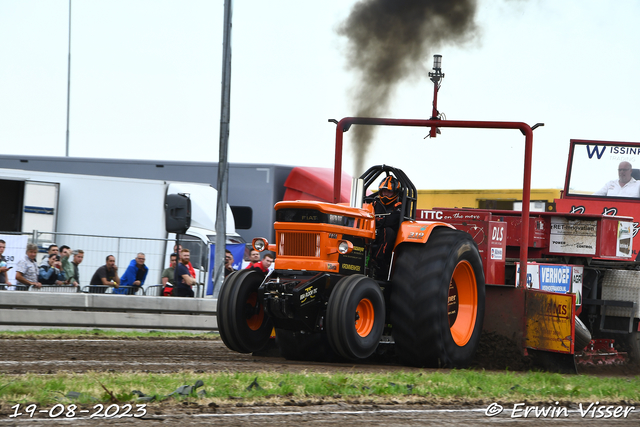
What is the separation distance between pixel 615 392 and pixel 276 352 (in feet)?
13.1

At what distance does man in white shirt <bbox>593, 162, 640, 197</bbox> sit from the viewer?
12.8 m

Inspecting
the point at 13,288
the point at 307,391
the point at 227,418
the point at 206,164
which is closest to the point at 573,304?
the point at 307,391

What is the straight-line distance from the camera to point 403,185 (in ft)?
30.1

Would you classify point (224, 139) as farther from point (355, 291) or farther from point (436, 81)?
point (355, 291)

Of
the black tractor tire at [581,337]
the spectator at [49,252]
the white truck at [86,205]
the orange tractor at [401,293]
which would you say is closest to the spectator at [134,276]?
the spectator at [49,252]

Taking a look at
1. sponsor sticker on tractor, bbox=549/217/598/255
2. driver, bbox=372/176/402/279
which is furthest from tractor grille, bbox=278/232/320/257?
sponsor sticker on tractor, bbox=549/217/598/255

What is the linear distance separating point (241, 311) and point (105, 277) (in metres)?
6.39

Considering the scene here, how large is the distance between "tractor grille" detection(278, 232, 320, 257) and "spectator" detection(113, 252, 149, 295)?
21.1 ft

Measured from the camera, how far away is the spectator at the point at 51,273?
14.0 m

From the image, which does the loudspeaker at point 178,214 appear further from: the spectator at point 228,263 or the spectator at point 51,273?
the spectator at point 228,263

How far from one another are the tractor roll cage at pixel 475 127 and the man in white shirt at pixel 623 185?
164 inches

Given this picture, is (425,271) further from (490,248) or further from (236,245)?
(236,245)

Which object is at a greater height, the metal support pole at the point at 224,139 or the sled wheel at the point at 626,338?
the metal support pole at the point at 224,139

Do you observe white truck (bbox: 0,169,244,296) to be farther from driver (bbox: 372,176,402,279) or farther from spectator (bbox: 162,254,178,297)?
driver (bbox: 372,176,402,279)
